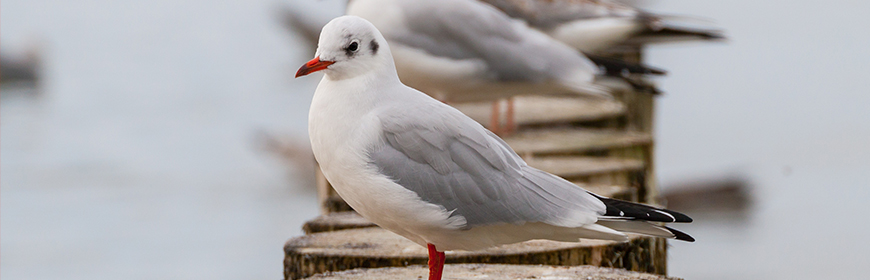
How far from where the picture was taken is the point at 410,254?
346 centimetres

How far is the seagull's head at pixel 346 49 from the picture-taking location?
111 inches

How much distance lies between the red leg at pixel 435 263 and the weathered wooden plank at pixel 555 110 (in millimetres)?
3182

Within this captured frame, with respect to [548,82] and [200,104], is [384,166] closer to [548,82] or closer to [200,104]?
A: [548,82]

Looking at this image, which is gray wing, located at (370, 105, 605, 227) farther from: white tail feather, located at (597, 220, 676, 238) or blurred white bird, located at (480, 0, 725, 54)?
blurred white bird, located at (480, 0, 725, 54)

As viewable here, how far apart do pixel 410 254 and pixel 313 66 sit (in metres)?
0.88

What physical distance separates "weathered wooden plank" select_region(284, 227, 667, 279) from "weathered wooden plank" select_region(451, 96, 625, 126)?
2.59m

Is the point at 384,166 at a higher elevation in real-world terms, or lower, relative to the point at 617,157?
lower

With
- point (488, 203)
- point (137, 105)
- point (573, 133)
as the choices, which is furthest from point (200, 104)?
point (488, 203)

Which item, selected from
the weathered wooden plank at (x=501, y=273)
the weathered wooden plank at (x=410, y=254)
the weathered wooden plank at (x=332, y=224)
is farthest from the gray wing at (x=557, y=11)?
the weathered wooden plank at (x=501, y=273)

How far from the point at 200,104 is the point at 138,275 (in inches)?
800

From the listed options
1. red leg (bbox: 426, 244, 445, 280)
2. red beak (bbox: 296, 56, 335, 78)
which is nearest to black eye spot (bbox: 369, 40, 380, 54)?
red beak (bbox: 296, 56, 335, 78)

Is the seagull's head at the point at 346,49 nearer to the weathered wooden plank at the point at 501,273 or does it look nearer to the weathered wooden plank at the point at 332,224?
the weathered wooden plank at the point at 501,273

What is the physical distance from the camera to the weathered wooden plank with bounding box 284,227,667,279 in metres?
3.41

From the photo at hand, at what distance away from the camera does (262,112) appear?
3030 cm
